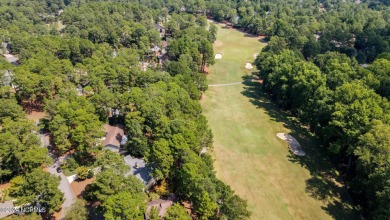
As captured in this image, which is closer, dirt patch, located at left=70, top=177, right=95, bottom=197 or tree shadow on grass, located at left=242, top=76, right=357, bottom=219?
dirt patch, located at left=70, top=177, right=95, bottom=197

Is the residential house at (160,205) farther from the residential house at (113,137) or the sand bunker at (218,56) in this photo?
the sand bunker at (218,56)

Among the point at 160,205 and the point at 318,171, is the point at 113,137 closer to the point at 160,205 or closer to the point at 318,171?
the point at 160,205

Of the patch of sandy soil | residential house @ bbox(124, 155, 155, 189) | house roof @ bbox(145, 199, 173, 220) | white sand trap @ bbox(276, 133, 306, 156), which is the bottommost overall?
residential house @ bbox(124, 155, 155, 189)

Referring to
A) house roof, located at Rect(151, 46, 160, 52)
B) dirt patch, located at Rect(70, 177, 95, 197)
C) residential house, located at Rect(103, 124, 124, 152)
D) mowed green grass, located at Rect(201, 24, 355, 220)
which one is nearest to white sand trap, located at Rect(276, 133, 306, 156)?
mowed green grass, located at Rect(201, 24, 355, 220)

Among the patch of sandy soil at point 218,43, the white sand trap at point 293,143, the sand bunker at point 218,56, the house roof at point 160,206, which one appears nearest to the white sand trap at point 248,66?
the sand bunker at point 218,56

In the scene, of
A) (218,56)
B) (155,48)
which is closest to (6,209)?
(155,48)

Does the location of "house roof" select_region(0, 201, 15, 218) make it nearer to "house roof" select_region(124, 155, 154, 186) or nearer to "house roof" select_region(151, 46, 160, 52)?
"house roof" select_region(124, 155, 154, 186)
